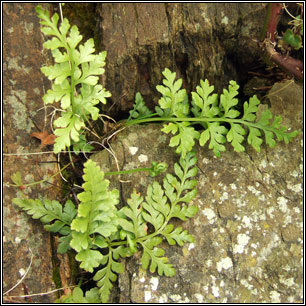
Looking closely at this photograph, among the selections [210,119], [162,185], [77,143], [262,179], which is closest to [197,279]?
[162,185]

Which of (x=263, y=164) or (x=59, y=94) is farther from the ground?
(x=59, y=94)

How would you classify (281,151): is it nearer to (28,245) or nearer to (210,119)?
(210,119)

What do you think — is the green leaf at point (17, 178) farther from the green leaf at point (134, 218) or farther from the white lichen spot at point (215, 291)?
the white lichen spot at point (215, 291)

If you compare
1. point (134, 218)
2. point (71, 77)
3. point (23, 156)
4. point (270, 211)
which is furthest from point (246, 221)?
point (23, 156)

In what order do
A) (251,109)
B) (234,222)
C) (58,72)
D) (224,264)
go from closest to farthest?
(58,72) → (224,264) → (234,222) → (251,109)

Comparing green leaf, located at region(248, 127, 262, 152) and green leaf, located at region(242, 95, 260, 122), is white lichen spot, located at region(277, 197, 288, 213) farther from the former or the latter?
green leaf, located at region(242, 95, 260, 122)

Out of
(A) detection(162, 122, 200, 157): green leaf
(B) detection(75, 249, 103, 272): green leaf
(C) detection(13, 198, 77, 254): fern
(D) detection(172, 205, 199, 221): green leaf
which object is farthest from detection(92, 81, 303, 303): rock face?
(C) detection(13, 198, 77, 254): fern

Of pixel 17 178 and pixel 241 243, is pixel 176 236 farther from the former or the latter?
pixel 17 178

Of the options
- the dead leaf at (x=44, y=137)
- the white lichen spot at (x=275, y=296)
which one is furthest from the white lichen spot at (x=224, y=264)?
the dead leaf at (x=44, y=137)
